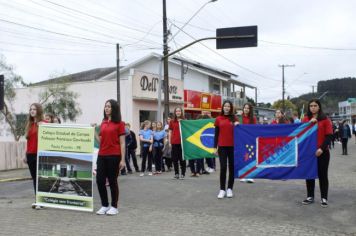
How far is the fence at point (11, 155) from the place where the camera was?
712 inches

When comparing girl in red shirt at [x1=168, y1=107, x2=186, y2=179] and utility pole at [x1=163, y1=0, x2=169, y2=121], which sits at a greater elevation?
utility pole at [x1=163, y1=0, x2=169, y2=121]

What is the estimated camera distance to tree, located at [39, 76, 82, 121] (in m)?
26.5

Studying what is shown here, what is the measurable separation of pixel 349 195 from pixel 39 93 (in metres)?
22.7

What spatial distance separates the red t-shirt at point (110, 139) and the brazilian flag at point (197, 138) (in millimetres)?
5091

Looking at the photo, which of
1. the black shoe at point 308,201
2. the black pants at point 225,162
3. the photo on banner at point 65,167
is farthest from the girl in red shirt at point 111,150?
the black shoe at point 308,201

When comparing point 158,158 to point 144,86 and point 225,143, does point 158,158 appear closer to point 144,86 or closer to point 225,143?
point 225,143

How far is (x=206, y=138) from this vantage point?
512 inches

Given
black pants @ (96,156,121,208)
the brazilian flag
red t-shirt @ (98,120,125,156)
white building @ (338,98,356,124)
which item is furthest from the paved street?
white building @ (338,98,356,124)

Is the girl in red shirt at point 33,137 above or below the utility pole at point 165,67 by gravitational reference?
below

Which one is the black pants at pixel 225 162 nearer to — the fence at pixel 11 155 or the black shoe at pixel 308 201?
the black shoe at pixel 308 201

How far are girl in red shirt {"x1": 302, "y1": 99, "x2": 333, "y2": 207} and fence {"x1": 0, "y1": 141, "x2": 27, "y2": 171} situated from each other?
13.7m

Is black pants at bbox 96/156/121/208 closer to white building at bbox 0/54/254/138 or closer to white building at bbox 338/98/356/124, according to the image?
white building at bbox 0/54/254/138

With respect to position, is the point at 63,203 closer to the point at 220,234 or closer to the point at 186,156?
the point at 220,234

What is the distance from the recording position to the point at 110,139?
7375 millimetres
